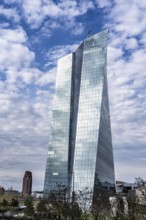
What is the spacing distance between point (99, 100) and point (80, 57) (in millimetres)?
25058

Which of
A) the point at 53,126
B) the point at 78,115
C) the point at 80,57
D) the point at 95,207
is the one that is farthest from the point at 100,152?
the point at 95,207

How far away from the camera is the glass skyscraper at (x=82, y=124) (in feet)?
405

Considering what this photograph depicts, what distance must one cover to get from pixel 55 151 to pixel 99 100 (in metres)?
29.0

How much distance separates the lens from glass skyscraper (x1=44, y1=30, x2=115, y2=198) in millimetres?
123375

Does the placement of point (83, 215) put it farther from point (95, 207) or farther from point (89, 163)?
point (89, 163)

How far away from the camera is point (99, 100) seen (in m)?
127

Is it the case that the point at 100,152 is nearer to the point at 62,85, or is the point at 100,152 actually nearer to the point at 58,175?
the point at 58,175

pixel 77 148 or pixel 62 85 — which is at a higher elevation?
pixel 62 85

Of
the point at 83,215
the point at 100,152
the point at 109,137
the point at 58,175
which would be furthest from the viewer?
the point at 109,137

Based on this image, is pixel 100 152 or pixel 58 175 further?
pixel 58 175

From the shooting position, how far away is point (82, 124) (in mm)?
129750

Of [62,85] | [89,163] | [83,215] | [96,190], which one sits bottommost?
[83,215]

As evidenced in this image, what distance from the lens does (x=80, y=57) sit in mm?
143750

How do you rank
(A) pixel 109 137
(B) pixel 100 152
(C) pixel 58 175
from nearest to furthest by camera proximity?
(B) pixel 100 152 < (C) pixel 58 175 < (A) pixel 109 137
